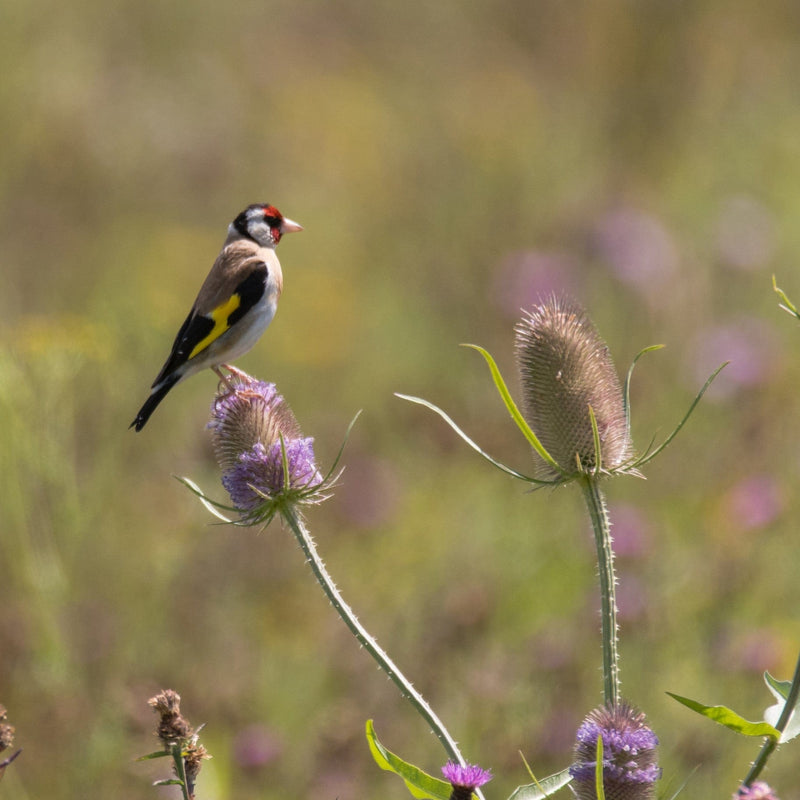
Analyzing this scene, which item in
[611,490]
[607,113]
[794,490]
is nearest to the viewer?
[794,490]

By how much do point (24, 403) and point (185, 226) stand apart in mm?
5568

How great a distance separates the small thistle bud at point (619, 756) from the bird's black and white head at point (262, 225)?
259cm

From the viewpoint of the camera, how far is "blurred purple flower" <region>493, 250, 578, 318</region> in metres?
8.09

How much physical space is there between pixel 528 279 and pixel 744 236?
6.00ft

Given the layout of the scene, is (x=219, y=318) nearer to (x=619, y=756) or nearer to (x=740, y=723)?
(x=619, y=756)

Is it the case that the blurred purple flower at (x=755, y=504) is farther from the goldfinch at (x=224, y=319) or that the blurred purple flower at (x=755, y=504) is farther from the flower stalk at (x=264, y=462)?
the flower stalk at (x=264, y=462)

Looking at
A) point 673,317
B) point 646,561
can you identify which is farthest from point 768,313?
point 646,561

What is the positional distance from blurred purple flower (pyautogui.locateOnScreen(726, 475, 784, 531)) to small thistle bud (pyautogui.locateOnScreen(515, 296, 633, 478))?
309 cm

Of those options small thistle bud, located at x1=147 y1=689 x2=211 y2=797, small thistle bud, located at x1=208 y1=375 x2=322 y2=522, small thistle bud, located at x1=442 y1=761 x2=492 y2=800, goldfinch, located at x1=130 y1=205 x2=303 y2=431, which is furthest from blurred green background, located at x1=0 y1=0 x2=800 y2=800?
small thistle bud, located at x1=442 y1=761 x2=492 y2=800

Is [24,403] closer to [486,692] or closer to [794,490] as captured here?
[486,692]

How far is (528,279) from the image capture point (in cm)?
819

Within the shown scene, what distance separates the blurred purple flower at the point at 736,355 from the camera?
702 cm

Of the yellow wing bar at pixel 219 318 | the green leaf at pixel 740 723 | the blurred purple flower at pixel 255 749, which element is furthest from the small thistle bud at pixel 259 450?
the blurred purple flower at pixel 255 749

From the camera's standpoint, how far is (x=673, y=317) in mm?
8297
